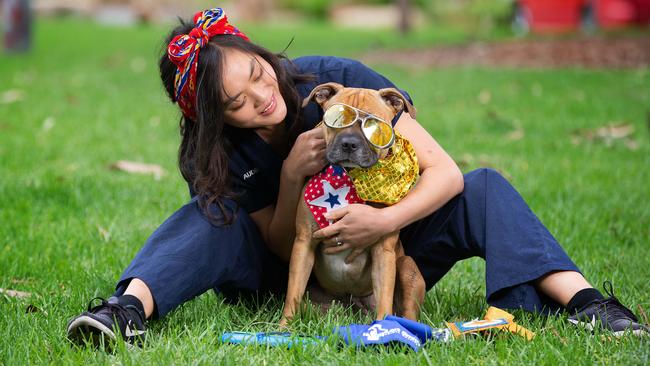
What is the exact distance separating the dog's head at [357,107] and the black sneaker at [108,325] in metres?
0.90

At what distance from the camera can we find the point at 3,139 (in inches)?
277

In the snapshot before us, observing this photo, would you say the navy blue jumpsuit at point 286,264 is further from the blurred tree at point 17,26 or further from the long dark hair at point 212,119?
the blurred tree at point 17,26

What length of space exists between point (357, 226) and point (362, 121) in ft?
1.33

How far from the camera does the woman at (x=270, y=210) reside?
3.23 metres

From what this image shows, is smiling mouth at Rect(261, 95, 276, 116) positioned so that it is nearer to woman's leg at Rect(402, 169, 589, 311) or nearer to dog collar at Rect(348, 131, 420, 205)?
dog collar at Rect(348, 131, 420, 205)

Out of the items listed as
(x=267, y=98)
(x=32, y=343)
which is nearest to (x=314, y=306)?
(x=267, y=98)

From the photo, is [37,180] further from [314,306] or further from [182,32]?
[314,306]

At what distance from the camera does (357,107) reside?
3.17 meters

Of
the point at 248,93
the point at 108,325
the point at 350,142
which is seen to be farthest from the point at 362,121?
the point at 108,325

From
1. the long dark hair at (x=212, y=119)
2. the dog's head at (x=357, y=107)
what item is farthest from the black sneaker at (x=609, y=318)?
the long dark hair at (x=212, y=119)

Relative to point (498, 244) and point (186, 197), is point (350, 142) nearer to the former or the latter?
point (498, 244)

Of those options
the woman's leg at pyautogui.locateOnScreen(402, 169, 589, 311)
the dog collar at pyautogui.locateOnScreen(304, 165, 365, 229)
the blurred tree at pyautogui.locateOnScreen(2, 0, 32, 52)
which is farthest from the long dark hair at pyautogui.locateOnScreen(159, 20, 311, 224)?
the blurred tree at pyautogui.locateOnScreen(2, 0, 32, 52)

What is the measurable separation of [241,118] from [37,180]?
281 cm

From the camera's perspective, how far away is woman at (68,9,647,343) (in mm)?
3232
